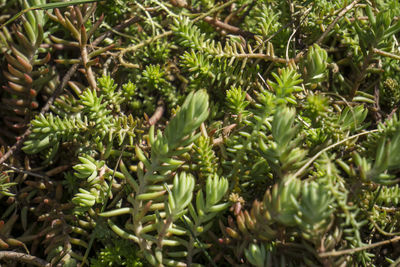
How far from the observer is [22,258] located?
1737mm

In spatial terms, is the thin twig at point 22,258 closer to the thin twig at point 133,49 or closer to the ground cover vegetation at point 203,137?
the ground cover vegetation at point 203,137

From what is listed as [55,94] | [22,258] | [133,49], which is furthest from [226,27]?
[22,258]

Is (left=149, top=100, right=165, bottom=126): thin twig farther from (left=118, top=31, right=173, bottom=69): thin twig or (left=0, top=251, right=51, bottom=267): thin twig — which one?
(left=0, top=251, right=51, bottom=267): thin twig

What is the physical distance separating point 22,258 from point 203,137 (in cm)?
88

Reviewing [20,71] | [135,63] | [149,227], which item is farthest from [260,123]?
[20,71]

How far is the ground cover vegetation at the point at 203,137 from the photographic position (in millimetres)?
1423

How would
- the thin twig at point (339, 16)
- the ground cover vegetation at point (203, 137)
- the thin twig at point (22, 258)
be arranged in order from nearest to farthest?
the ground cover vegetation at point (203, 137) < the thin twig at point (22, 258) < the thin twig at point (339, 16)

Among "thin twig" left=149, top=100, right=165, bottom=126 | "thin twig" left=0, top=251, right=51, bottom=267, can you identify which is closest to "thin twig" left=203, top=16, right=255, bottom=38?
"thin twig" left=149, top=100, right=165, bottom=126

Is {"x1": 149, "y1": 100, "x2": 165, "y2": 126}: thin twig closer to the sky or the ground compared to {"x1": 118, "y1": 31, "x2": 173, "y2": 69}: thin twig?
closer to the ground

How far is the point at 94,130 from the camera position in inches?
70.5

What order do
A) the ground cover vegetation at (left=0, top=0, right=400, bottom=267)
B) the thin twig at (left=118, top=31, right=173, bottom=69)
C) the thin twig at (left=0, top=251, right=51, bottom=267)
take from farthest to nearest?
1. the thin twig at (left=118, top=31, right=173, bottom=69)
2. the thin twig at (left=0, top=251, right=51, bottom=267)
3. the ground cover vegetation at (left=0, top=0, right=400, bottom=267)

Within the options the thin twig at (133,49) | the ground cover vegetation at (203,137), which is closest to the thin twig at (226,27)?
the ground cover vegetation at (203,137)

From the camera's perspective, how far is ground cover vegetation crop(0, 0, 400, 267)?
142 centimetres

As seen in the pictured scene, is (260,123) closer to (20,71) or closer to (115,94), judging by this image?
(115,94)
